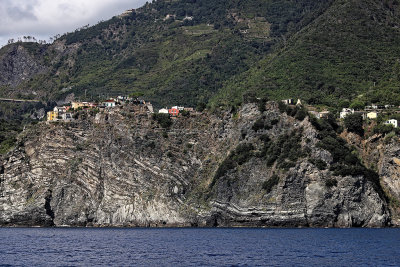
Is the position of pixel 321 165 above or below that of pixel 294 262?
above

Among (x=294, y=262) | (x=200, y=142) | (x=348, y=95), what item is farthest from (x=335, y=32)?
(x=294, y=262)

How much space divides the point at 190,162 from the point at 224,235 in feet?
94.9

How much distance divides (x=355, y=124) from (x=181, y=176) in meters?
29.0

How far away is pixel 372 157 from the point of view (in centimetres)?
Answer: 10112

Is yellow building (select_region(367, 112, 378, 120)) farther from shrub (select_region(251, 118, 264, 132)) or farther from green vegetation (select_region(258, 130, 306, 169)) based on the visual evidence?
shrub (select_region(251, 118, 264, 132))

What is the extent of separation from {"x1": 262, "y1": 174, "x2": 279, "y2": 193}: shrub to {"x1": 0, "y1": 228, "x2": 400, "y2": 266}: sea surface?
759 centimetres

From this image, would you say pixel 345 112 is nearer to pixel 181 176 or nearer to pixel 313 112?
pixel 313 112

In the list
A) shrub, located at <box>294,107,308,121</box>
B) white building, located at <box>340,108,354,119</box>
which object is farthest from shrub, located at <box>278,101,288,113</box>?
white building, located at <box>340,108,354,119</box>

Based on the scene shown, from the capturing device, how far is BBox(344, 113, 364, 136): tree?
4126 inches

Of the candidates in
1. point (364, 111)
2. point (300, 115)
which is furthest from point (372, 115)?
point (300, 115)

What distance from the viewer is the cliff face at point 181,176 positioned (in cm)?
9425

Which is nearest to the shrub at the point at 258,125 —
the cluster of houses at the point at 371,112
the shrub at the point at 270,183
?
the shrub at the point at 270,183

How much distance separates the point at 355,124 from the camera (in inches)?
4119

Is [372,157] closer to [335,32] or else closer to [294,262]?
[294,262]
